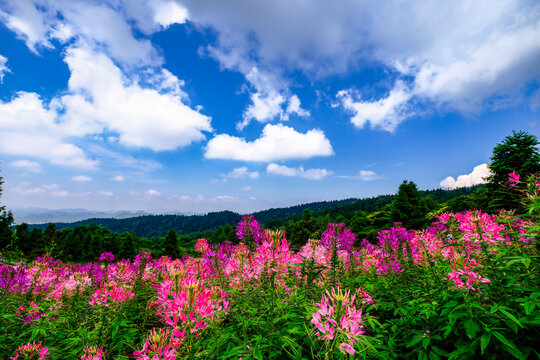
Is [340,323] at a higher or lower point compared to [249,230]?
lower

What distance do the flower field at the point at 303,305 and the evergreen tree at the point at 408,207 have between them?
85.6 feet

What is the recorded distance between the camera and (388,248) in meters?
5.24

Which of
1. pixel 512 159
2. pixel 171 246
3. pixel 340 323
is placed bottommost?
pixel 171 246

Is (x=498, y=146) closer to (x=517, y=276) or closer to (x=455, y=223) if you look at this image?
(x=455, y=223)

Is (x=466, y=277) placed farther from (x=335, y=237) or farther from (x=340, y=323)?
(x=340, y=323)

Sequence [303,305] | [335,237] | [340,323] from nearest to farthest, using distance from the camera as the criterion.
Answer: [340,323] < [303,305] < [335,237]

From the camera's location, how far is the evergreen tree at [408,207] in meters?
27.4

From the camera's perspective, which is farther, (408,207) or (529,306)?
(408,207)

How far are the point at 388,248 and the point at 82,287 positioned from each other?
22.9ft

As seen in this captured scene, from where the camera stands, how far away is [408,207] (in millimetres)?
27922

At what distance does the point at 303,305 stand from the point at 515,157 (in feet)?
87.4

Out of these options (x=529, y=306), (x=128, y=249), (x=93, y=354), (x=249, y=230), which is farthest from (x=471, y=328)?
(x=128, y=249)

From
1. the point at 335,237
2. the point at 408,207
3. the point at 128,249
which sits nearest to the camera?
the point at 335,237

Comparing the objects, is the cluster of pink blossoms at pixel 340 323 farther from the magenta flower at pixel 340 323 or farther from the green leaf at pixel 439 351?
the green leaf at pixel 439 351
